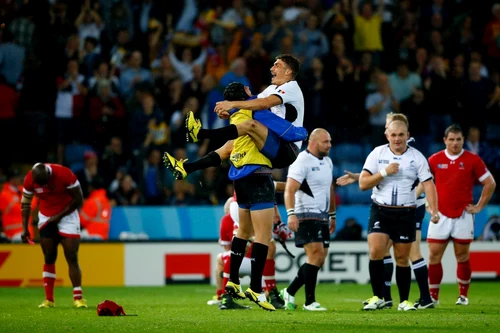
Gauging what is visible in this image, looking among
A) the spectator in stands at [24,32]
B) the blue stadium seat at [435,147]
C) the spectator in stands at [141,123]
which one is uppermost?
the spectator in stands at [24,32]

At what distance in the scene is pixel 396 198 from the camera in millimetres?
12250

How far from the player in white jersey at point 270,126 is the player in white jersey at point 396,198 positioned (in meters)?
1.45

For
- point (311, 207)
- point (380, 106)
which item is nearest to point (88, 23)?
point (380, 106)

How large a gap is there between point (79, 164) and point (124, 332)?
449 inches

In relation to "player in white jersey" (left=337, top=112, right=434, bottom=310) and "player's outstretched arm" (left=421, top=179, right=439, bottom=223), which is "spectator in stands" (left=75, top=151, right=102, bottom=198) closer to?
"player in white jersey" (left=337, top=112, right=434, bottom=310)

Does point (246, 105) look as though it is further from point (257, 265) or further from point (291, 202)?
point (291, 202)

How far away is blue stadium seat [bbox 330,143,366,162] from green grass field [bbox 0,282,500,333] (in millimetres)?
5872

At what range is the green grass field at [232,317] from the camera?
9.75 m

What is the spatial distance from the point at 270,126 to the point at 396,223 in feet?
7.49

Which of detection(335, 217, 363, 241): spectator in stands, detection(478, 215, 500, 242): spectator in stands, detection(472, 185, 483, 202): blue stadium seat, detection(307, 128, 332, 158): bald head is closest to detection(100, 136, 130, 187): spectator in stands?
detection(335, 217, 363, 241): spectator in stands

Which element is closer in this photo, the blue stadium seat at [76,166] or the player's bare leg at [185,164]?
the player's bare leg at [185,164]

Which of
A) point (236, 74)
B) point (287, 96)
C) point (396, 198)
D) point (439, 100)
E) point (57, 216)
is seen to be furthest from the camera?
point (439, 100)

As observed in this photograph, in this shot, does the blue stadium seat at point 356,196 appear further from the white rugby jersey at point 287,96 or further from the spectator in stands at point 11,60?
the white rugby jersey at point 287,96

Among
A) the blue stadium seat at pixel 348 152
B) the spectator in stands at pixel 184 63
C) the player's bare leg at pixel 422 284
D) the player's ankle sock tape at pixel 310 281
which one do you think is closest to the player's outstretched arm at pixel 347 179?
the player's ankle sock tape at pixel 310 281
